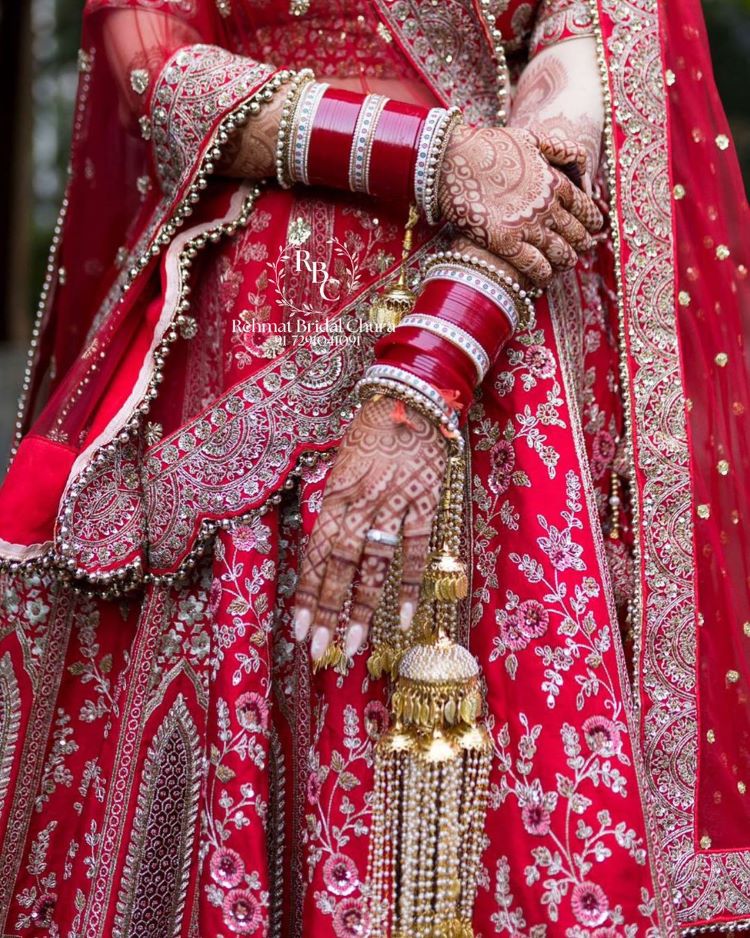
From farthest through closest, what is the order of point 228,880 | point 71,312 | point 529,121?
point 71,312
point 529,121
point 228,880

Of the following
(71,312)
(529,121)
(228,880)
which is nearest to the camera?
(228,880)

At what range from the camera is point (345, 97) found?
95 cm

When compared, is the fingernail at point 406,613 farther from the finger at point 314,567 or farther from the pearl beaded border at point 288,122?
the pearl beaded border at point 288,122

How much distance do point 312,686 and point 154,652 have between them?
178mm

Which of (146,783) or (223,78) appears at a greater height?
(223,78)

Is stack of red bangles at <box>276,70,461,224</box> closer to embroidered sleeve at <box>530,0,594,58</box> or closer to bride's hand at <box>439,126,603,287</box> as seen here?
bride's hand at <box>439,126,603,287</box>

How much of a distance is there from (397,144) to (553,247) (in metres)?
0.17

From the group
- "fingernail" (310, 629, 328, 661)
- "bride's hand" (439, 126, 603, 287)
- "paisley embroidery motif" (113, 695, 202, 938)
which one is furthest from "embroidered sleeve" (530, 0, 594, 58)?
"paisley embroidery motif" (113, 695, 202, 938)

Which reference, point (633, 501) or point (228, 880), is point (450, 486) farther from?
point (228, 880)

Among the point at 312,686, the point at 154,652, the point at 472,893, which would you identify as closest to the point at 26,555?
the point at 154,652

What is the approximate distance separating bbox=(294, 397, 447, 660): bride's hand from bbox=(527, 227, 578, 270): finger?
0.21 m

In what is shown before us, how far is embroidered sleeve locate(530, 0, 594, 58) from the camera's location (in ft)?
3.47

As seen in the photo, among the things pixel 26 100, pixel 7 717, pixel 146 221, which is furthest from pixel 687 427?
pixel 26 100

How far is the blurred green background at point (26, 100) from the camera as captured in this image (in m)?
4.77
